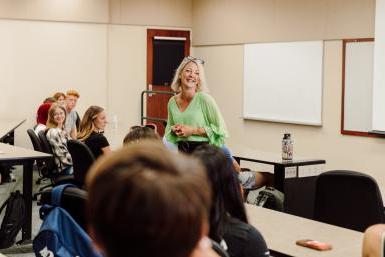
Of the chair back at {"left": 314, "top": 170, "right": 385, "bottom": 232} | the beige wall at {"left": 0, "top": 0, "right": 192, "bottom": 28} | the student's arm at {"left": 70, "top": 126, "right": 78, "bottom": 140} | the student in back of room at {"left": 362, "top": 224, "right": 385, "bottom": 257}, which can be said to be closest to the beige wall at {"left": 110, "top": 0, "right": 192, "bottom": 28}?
the beige wall at {"left": 0, "top": 0, "right": 192, "bottom": 28}

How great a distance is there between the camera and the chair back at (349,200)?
132 inches

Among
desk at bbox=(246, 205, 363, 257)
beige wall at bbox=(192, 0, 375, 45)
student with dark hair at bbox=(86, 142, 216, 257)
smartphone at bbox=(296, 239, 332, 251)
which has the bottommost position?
desk at bbox=(246, 205, 363, 257)

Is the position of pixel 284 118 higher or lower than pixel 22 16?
lower

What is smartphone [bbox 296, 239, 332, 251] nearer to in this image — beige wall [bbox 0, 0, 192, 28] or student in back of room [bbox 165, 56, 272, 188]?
student in back of room [bbox 165, 56, 272, 188]

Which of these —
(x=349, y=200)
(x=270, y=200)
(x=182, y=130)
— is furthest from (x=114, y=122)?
(x=349, y=200)

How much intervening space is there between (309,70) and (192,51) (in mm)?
2955

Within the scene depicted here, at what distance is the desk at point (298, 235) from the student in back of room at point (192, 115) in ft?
3.87

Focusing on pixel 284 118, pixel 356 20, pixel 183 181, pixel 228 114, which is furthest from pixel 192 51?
pixel 183 181

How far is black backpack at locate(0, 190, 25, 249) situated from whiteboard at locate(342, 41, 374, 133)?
14.0 feet

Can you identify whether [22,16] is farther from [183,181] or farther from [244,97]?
[183,181]

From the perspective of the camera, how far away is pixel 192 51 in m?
10.5

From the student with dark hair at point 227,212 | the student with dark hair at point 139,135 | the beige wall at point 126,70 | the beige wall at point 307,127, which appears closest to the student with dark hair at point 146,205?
the student with dark hair at point 227,212

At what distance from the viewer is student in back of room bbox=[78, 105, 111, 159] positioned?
5.25 meters

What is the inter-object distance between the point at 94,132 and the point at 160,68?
4923mm
